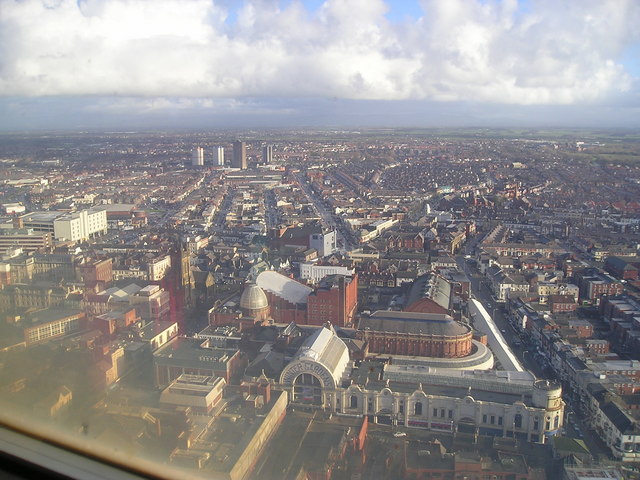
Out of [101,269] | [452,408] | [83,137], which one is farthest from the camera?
[83,137]

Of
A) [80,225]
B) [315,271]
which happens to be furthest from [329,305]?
[80,225]

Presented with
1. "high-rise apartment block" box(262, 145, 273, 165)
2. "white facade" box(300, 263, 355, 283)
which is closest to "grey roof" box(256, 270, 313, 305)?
"white facade" box(300, 263, 355, 283)

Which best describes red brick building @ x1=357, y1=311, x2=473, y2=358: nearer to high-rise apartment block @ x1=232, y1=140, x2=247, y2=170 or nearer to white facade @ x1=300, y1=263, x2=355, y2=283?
white facade @ x1=300, y1=263, x2=355, y2=283

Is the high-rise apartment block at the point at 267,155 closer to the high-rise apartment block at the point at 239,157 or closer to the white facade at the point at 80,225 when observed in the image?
the high-rise apartment block at the point at 239,157

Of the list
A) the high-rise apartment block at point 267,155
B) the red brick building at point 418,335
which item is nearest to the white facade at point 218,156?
the high-rise apartment block at point 267,155

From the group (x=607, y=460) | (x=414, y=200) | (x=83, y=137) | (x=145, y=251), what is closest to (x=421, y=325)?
(x=607, y=460)

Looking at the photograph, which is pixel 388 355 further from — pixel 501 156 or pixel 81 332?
pixel 501 156
